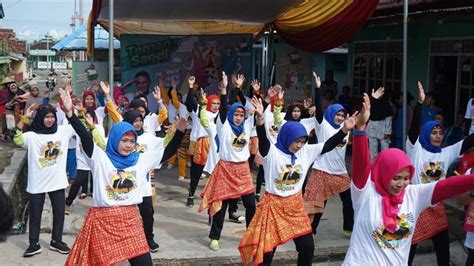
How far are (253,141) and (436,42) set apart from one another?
4.14 metres

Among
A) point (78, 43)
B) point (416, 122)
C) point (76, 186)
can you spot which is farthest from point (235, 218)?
point (78, 43)

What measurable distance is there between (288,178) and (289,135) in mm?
387

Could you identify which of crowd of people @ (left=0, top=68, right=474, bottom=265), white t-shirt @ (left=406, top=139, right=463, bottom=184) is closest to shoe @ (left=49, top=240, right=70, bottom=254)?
crowd of people @ (left=0, top=68, right=474, bottom=265)

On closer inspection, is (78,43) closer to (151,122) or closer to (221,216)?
(151,122)

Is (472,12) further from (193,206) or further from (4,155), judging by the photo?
(4,155)

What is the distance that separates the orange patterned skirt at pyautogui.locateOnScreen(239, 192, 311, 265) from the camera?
5.17 meters

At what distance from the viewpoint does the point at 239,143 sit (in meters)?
6.77

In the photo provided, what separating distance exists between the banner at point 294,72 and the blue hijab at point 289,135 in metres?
7.80

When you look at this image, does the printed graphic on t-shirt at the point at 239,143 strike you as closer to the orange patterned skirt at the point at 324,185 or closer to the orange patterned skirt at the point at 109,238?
the orange patterned skirt at the point at 324,185

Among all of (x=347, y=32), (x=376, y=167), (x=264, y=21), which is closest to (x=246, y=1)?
(x=264, y=21)

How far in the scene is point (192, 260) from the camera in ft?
20.0

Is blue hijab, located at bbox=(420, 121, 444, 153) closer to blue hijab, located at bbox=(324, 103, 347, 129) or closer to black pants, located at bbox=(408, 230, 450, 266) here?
black pants, located at bbox=(408, 230, 450, 266)

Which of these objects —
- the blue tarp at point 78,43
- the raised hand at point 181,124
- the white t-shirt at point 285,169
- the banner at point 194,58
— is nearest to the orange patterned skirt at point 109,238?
the raised hand at point 181,124

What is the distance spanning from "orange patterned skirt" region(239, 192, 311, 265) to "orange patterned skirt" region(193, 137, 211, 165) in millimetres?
3510
